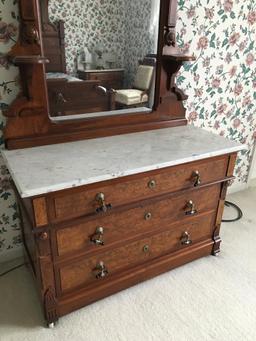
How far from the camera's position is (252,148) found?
2.58 metres

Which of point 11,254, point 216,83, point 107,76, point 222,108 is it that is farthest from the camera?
point 222,108

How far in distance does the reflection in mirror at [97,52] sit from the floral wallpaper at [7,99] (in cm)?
14

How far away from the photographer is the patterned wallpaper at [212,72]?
5.26 feet

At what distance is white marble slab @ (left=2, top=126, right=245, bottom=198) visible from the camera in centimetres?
115

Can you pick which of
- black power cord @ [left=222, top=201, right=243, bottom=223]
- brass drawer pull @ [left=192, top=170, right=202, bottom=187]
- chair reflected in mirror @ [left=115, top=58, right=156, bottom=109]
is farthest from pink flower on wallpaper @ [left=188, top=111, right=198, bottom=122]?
black power cord @ [left=222, top=201, right=243, bottom=223]

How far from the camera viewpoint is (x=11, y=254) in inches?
71.1

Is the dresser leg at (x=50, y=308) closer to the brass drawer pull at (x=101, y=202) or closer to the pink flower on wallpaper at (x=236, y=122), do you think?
the brass drawer pull at (x=101, y=202)

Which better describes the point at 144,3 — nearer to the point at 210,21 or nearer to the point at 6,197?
the point at 210,21

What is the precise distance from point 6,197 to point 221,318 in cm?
129

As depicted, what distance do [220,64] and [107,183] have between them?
129 cm

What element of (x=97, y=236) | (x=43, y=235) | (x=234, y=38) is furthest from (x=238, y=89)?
(x=43, y=235)

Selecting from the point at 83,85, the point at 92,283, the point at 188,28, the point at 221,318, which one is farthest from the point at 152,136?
the point at 221,318

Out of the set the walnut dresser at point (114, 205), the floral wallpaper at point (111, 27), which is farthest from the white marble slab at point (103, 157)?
the floral wallpaper at point (111, 27)

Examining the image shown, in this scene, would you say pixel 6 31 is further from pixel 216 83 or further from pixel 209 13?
pixel 216 83
